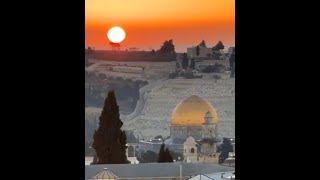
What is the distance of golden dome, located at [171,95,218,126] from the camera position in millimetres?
1908

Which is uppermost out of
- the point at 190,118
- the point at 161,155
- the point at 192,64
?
the point at 192,64

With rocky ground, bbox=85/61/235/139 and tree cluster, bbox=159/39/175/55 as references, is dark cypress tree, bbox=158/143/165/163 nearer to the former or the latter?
rocky ground, bbox=85/61/235/139

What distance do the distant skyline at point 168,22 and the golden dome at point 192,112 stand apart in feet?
0.65

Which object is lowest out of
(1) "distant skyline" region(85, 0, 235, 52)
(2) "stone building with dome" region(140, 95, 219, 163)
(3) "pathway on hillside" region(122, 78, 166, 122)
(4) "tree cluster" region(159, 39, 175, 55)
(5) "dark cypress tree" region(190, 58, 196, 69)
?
(2) "stone building with dome" region(140, 95, 219, 163)

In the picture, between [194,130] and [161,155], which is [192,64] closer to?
[194,130]

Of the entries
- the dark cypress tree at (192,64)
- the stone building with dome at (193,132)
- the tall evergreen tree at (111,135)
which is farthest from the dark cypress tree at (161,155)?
the dark cypress tree at (192,64)

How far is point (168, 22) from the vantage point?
74.7 inches

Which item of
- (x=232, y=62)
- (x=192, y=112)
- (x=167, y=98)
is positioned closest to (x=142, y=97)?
(x=167, y=98)

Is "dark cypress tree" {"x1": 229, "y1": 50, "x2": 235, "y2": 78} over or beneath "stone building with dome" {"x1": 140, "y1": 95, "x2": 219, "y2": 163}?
over

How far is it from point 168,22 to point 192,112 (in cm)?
34

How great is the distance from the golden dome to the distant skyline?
7.8 inches

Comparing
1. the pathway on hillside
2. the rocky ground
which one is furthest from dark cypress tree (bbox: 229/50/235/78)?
the pathway on hillside

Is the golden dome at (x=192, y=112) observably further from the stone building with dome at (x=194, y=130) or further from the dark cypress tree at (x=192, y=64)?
the dark cypress tree at (x=192, y=64)
